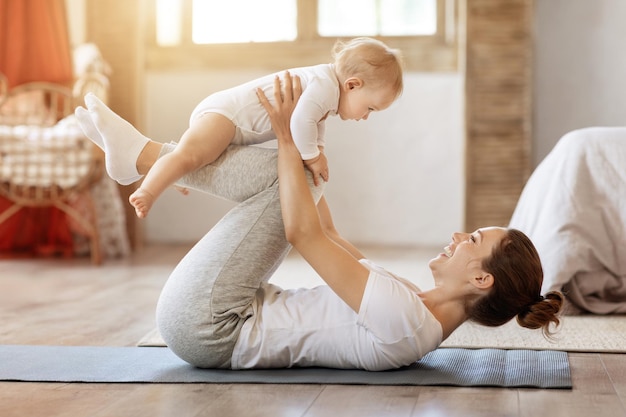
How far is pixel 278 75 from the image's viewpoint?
1.98 meters

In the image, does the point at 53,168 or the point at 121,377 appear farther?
the point at 53,168

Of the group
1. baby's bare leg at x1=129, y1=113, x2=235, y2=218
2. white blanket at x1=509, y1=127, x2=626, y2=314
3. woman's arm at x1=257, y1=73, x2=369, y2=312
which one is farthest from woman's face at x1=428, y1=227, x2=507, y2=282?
white blanket at x1=509, y1=127, x2=626, y2=314

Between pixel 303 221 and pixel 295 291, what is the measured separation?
22 cm

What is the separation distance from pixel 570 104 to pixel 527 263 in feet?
10.9

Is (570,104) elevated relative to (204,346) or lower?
elevated

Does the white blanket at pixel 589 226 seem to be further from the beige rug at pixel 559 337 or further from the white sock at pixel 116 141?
the white sock at pixel 116 141

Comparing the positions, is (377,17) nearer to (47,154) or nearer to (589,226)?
(47,154)

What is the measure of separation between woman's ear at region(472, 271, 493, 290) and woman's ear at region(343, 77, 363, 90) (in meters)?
0.51

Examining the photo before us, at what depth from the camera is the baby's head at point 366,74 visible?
6.47 ft

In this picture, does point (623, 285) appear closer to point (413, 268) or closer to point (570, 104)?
point (413, 268)

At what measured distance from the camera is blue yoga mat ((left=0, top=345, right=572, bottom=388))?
6.07ft

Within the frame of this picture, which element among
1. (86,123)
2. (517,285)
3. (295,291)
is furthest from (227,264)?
(517,285)

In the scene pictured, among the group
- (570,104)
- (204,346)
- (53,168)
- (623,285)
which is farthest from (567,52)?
(204,346)

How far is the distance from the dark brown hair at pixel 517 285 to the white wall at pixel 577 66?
10.4 ft
